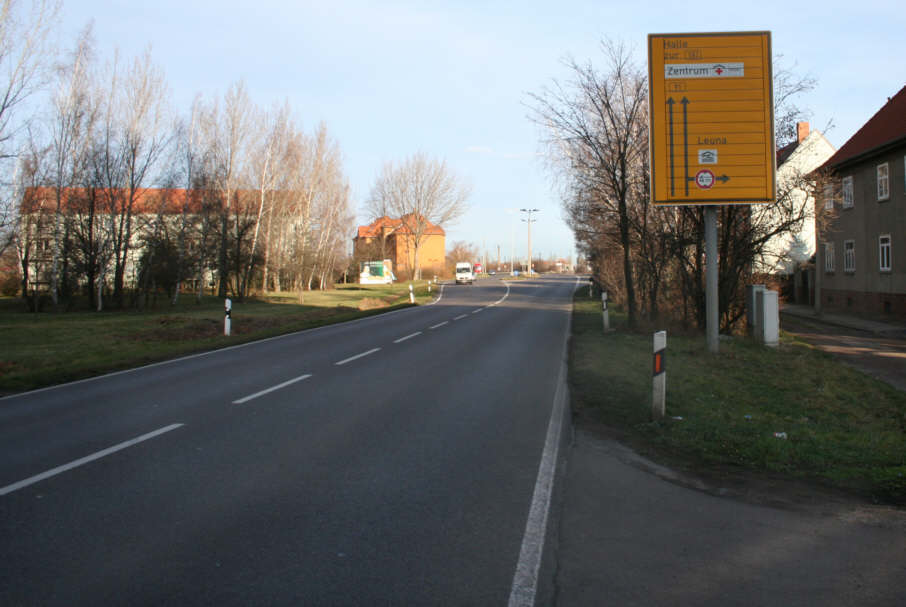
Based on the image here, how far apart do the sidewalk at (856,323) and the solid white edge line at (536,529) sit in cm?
1841

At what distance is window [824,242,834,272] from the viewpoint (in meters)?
32.5

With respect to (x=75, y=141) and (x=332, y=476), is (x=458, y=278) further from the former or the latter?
(x=332, y=476)

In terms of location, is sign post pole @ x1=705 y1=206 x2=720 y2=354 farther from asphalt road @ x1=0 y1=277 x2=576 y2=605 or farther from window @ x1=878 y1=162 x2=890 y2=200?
window @ x1=878 y1=162 x2=890 y2=200

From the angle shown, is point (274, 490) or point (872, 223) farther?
point (872, 223)

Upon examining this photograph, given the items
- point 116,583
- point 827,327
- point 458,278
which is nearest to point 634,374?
point 116,583

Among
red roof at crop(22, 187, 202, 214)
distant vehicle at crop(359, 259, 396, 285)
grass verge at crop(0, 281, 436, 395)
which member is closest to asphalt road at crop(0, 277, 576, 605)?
grass verge at crop(0, 281, 436, 395)

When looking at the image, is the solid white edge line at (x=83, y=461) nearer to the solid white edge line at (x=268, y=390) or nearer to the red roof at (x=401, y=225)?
the solid white edge line at (x=268, y=390)

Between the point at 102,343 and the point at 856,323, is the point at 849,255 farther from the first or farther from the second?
the point at 102,343

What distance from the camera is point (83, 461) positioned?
5.75 metres

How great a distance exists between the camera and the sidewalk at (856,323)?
70.4ft

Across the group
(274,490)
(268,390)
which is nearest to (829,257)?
(268,390)

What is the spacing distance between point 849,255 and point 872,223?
3.03m

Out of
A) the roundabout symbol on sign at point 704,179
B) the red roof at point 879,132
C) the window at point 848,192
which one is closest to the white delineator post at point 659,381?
the roundabout symbol on sign at point 704,179

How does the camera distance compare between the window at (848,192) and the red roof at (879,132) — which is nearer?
the red roof at (879,132)
